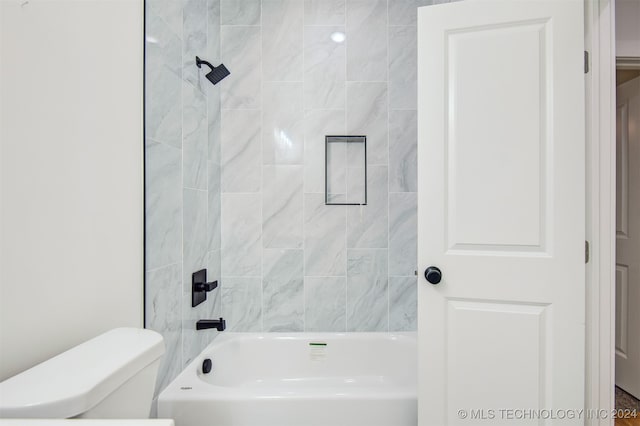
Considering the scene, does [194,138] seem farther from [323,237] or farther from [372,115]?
[372,115]

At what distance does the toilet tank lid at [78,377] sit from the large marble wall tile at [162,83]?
2.56 feet

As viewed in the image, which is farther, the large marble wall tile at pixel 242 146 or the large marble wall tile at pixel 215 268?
the large marble wall tile at pixel 242 146

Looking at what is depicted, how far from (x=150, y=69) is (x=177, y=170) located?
0.42m

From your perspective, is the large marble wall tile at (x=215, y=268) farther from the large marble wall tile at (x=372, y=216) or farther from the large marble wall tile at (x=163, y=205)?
the large marble wall tile at (x=372, y=216)

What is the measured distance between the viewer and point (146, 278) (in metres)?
1.22

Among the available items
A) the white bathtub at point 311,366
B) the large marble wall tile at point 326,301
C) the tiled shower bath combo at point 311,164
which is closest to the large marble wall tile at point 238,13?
the tiled shower bath combo at point 311,164

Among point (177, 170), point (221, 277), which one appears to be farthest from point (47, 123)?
point (221, 277)

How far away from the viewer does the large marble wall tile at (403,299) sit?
78.0 inches

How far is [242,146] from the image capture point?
1.99 m

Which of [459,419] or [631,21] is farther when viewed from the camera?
[631,21]

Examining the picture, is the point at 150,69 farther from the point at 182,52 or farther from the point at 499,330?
the point at 499,330

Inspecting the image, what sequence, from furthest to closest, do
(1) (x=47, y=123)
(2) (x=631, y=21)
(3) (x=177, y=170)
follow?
1. (2) (x=631, y=21)
2. (3) (x=177, y=170)
3. (1) (x=47, y=123)

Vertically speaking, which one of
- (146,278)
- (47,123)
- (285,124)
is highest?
(285,124)

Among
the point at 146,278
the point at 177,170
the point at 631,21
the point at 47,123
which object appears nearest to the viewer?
the point at 47,123
